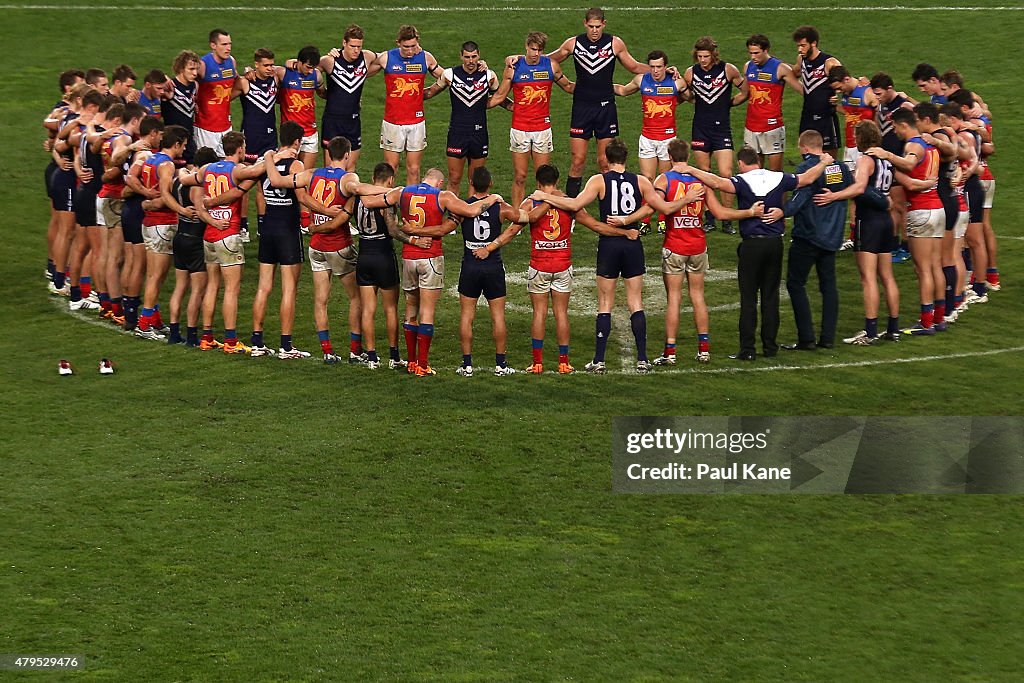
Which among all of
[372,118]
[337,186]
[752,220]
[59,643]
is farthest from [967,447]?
[372,118]

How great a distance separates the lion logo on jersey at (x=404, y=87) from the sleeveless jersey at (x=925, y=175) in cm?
708

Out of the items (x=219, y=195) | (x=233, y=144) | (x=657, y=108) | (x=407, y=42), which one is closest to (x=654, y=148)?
(x=657, y=108)

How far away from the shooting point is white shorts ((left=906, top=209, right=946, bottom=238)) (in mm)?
17672

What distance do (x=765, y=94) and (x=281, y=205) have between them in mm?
7625

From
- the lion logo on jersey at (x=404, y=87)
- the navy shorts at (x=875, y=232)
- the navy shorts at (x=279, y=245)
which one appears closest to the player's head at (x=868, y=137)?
the navy shorts at (x=875, y=232)

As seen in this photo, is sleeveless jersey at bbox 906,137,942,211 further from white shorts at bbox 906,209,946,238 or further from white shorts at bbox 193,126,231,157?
white shorts at bbox 193,126,231,157

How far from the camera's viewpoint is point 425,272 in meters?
16.3

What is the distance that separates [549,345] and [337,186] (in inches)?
124

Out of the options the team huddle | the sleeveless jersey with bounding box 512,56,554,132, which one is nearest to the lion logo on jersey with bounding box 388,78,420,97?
the team huddle

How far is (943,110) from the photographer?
18.3m

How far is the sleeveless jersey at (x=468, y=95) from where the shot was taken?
21.0m

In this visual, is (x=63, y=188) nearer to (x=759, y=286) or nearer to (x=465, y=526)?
(x=759, y=286)

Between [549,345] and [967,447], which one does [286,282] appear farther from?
[967,447]

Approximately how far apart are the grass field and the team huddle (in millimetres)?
549
